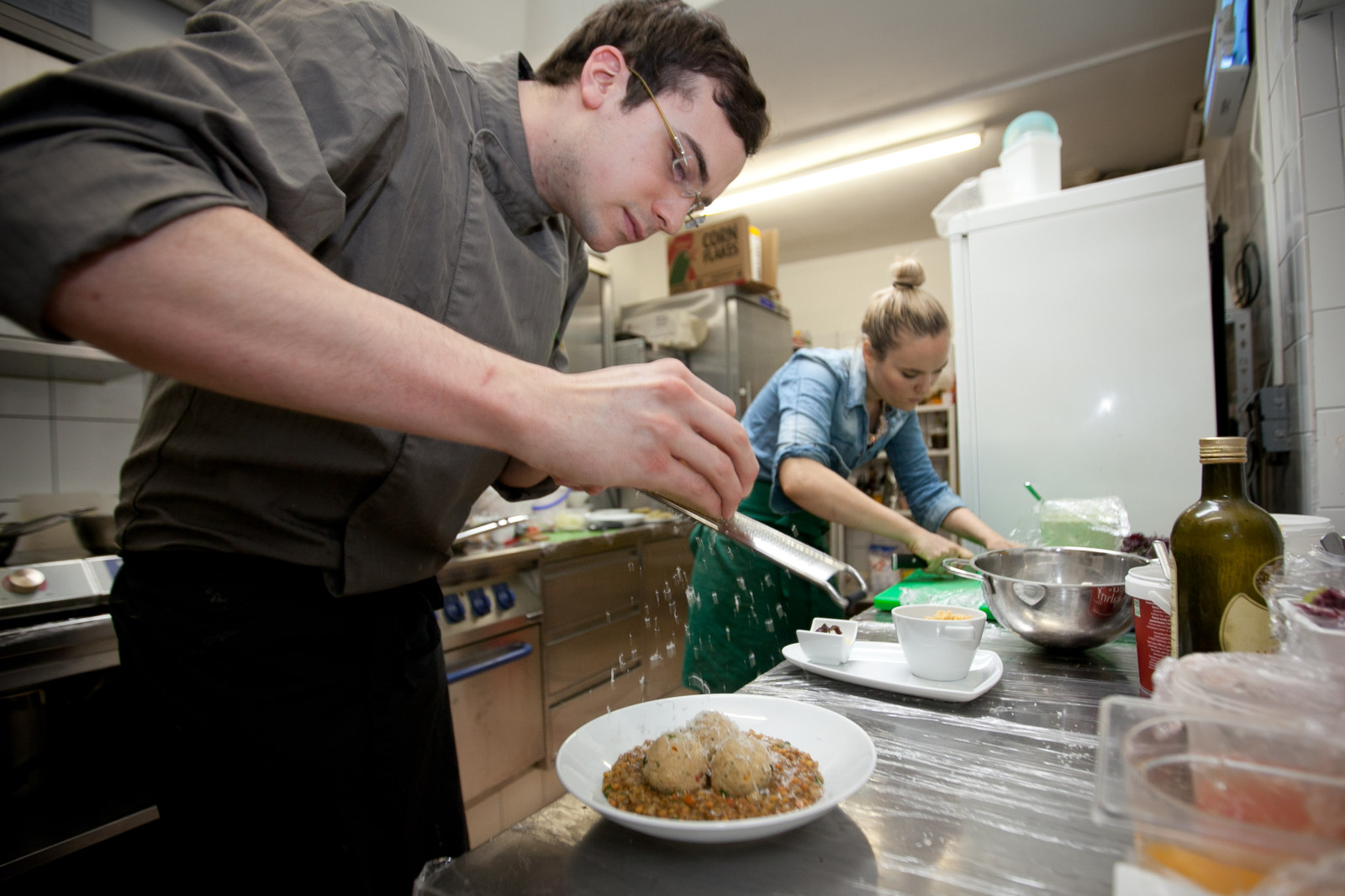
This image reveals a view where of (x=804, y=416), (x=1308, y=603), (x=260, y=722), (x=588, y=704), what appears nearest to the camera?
(x=1308, y=603)

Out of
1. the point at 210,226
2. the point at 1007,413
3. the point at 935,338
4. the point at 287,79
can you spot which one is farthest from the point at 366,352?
the point at 1007,413

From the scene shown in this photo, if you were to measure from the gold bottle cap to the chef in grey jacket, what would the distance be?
509 millimetres

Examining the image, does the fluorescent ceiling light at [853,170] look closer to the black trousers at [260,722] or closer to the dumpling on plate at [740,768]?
the black trousers at [260,722]

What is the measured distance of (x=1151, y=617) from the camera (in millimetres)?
878

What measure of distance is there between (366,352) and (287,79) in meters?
0.29

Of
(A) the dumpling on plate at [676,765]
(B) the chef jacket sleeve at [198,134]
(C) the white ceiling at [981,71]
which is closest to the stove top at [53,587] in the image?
(B) the chef jacket sleeve at [198,134]

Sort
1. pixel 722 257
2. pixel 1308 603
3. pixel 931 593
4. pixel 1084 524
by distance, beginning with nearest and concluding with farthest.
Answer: pixel 1308 603 < pixel 931 593 < pixel 1084 524 < pixel 722 257

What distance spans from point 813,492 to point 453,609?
48.4 inches

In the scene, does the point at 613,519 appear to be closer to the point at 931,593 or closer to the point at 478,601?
the point at 478,601

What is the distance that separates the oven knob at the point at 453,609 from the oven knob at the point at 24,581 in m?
0.96

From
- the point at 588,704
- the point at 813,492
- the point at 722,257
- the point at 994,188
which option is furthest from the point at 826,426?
the point at 722,257

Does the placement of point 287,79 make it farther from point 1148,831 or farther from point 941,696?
point 941,696

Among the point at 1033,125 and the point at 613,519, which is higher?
the point at 1033,125

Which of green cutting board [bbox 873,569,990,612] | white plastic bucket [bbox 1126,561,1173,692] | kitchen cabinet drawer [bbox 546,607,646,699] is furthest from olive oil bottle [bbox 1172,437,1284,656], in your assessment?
kitchen cabinet drawer [bbox 546,607,646,699]
